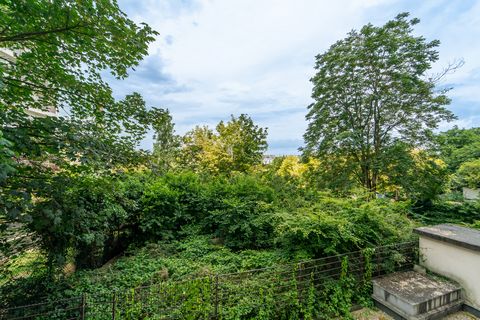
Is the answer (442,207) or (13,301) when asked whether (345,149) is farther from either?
(13,301)

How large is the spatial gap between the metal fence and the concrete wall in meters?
1.41

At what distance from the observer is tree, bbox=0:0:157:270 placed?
2734 mm

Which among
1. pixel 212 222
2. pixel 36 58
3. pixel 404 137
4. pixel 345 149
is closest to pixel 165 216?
pixel 212 222

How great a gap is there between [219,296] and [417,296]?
3446 mm

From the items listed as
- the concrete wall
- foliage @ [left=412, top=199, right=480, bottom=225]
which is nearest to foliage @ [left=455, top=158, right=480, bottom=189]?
foliage @ [left=412, top=199, right=480, bottom=225]

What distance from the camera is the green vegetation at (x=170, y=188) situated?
3.00 m

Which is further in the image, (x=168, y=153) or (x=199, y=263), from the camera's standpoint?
(x=168, y=153)

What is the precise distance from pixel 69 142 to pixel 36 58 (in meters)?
1.60

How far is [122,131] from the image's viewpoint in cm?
399

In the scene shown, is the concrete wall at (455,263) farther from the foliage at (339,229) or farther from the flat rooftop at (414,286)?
the foliage at (339,229)

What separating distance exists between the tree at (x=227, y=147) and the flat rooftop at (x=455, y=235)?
10311 millimetres

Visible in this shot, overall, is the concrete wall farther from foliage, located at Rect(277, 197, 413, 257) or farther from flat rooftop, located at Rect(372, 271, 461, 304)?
foliage, located at Rect(277, 197, 413, 257)

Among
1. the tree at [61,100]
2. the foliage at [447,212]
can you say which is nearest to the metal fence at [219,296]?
the tree at [61,100]

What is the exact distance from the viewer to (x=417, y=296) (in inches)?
153
